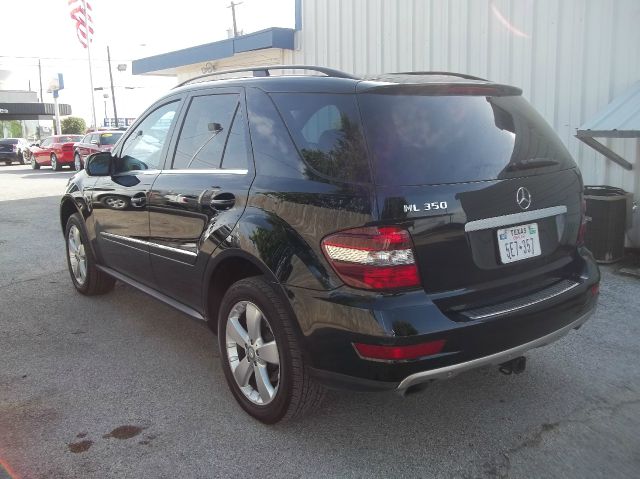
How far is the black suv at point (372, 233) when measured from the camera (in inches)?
96.9

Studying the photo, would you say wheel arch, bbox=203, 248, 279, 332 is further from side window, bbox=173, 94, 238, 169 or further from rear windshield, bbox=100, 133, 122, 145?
rear windshield, bbox=100, 133, 122, 145

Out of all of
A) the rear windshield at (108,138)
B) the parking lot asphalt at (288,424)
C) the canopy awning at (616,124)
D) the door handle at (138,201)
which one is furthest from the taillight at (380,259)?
the rear windshield at (108,138)

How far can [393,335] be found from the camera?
239 cm

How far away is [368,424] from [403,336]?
0.92 metres

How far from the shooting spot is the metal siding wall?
21.2ft

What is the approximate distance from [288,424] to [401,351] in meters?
0.98

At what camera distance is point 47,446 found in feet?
9.62

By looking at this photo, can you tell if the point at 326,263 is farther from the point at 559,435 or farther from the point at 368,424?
the point at 559,435

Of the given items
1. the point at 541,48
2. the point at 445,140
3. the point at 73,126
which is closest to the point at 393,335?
the point at 445,140

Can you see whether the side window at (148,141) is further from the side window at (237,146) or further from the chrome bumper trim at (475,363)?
the chrome bumper trim at (475,363)

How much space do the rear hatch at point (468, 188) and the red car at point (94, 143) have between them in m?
19.8

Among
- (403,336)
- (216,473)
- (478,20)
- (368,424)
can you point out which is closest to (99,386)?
(216,473)

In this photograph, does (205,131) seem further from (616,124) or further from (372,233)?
(616,124)

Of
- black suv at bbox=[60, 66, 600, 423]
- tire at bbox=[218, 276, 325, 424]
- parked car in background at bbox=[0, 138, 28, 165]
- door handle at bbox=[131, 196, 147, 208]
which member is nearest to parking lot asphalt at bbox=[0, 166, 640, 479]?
tire at bbox=[218, 276, 325, 424]
